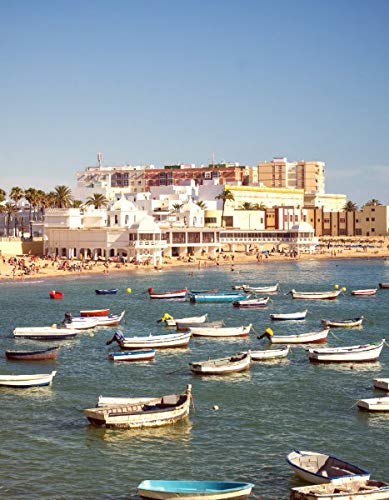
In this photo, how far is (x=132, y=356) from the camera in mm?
61000

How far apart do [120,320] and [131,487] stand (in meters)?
48.6

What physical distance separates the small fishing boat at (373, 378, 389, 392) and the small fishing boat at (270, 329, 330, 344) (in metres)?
17.2

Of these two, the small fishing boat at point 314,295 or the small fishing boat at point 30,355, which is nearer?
the small fishing boat at point 30,355

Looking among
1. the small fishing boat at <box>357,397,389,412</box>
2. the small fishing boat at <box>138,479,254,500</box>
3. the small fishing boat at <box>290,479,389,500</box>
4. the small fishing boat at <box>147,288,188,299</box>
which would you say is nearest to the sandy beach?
the small fishing boat at <box>147,288,188,299</box>

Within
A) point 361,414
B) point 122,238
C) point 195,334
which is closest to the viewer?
point 361,414

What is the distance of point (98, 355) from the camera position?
6406 centimetres

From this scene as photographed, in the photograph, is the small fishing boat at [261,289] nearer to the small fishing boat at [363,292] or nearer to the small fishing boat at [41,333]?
the small fishing boat at [363,292]

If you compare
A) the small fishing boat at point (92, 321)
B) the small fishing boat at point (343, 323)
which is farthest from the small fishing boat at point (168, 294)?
the small fishing boat at point (343, 323)

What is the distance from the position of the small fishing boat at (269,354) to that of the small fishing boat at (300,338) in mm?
5440

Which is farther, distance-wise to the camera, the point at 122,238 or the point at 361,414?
the point at 122,238

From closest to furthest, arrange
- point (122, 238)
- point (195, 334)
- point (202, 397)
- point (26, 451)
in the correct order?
point (26, 451) → point (202, 397) → point (195, 334) → point (122, 238)

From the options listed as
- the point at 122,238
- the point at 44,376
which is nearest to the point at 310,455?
the point at 44,376

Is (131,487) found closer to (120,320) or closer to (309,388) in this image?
(309,388)

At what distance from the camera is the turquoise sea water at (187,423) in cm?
3678
